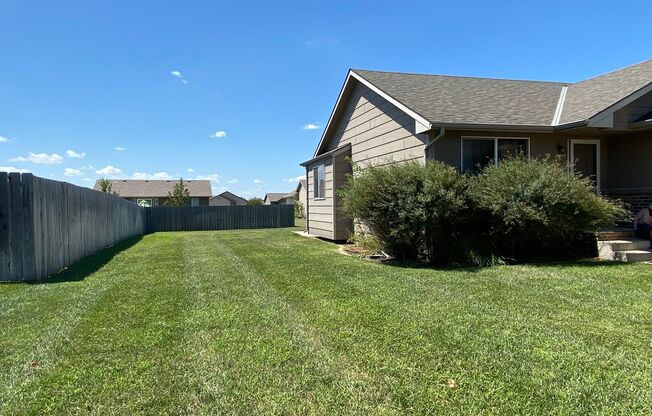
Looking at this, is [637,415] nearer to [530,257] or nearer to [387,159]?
[530,257]

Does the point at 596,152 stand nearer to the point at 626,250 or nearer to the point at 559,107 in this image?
the point at 559,107

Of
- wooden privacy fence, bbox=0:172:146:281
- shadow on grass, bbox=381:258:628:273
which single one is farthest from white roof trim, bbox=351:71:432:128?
wooden privacy fence, bbox=0:172:146:281

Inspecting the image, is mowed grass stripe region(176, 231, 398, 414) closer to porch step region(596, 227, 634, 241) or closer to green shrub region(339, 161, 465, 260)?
green shrub region(339, 161, 465, 260)

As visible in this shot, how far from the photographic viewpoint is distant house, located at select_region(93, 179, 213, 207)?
184ft

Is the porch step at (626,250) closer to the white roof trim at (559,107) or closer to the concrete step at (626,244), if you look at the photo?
the concrete step at (626,244)

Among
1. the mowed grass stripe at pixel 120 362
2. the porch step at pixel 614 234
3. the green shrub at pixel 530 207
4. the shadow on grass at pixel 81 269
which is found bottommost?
the mowed grass stripe at pixel 120 362

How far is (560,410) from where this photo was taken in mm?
2779

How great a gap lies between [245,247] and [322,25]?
767cm

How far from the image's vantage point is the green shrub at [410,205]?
8.46 meters

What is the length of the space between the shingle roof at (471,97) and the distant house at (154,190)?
4634cm

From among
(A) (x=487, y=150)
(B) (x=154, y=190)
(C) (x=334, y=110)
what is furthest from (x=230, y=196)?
(A) (x=487, y=150)

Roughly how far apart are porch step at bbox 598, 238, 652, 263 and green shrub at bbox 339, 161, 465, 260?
313 centimetres

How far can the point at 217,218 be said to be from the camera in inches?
1080

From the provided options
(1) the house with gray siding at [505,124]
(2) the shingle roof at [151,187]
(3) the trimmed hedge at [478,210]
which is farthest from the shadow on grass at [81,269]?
(2) the shingle roof at [151,187]
